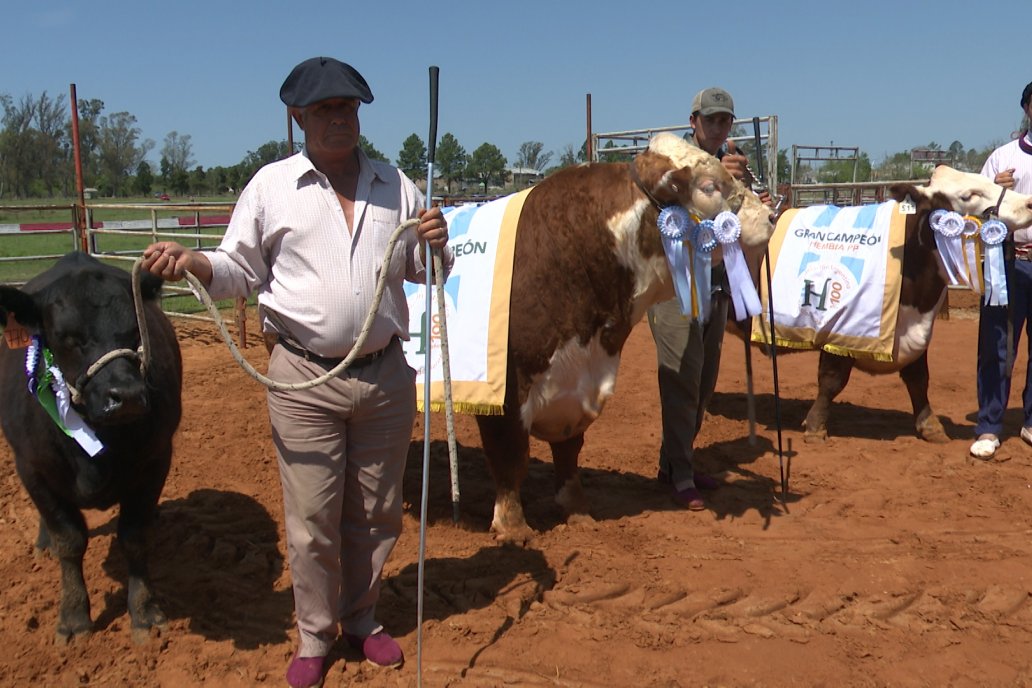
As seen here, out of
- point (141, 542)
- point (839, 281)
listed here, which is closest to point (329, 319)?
point (141, 542)

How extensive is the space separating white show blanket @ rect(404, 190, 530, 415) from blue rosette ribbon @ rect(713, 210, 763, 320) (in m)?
0.96

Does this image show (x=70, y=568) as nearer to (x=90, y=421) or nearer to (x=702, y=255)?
(x=90, y=421)

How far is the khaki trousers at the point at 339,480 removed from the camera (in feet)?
9.41

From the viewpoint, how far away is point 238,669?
3.09m

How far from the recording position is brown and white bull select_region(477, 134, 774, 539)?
3.90 meters

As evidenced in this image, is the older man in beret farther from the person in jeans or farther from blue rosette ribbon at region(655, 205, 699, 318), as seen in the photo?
the person in jeans

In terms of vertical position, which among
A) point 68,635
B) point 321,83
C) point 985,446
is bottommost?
point 68,635

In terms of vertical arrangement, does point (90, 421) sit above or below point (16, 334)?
below

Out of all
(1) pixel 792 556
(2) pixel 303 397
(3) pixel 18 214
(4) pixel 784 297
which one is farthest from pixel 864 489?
(3) pixel 18 214

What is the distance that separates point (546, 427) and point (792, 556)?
1.32m

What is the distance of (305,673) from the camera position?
2.95 metres

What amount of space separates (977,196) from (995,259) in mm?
462

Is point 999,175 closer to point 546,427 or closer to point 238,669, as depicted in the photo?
point 546,427

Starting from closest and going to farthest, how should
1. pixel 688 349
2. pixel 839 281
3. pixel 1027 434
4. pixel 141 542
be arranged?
1. pixel 141 542
2. pixel 688 349
3. pixel 1027 434
4. pixel 839 281
